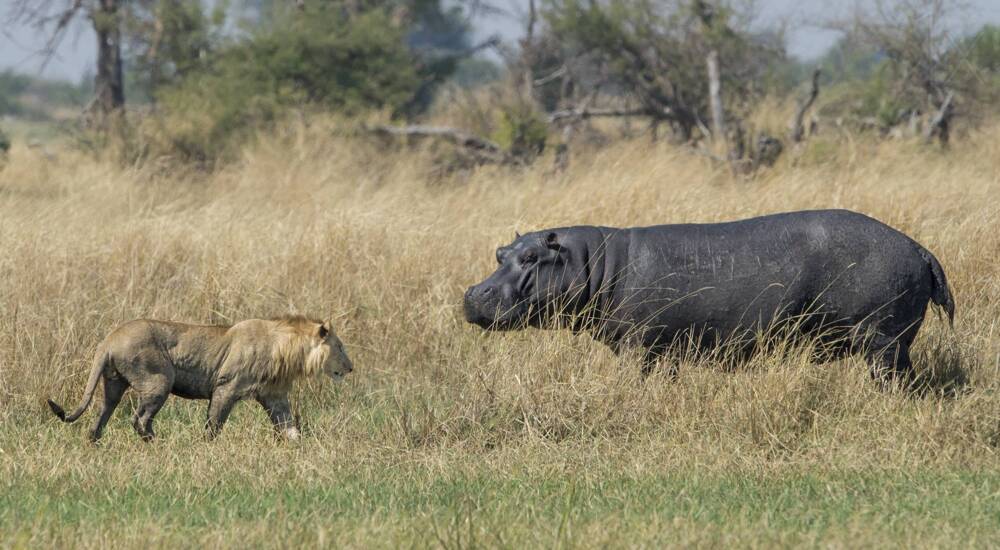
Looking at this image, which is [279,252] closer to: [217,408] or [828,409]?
[217,408]

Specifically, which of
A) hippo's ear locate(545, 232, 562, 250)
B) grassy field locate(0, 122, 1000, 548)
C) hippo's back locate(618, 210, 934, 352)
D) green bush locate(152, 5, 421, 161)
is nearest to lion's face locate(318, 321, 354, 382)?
grassy field locate(0, 122, 1000, 548)

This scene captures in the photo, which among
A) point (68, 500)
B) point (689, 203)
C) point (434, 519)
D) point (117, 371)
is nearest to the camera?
point (434, 519)

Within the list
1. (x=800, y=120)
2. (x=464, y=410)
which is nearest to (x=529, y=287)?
(x=464, y=410)

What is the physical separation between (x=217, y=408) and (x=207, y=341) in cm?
32

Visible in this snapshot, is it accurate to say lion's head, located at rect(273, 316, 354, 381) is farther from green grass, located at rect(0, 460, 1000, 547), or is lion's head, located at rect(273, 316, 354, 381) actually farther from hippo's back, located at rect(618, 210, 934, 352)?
hippo's back, located at rect(618, 210, 934, 352)

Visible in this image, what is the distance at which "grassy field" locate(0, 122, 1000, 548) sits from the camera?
16.0 feet

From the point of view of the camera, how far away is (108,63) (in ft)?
74.6

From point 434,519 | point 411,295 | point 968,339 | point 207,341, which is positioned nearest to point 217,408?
point 207,341

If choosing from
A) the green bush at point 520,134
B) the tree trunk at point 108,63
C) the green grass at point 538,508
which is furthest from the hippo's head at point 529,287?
the tree trunk at point 108,63

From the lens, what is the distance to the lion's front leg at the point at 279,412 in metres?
6.39

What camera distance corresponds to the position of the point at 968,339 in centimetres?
755

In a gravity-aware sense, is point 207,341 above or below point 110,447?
above

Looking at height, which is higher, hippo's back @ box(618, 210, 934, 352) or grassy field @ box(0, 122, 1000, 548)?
hippo's back @ box(618, 210, 934, 352)

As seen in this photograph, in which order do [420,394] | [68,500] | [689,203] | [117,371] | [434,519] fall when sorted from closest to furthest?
[434,519] < [68,500] < [117,371] < [420,394] < [689,203]
